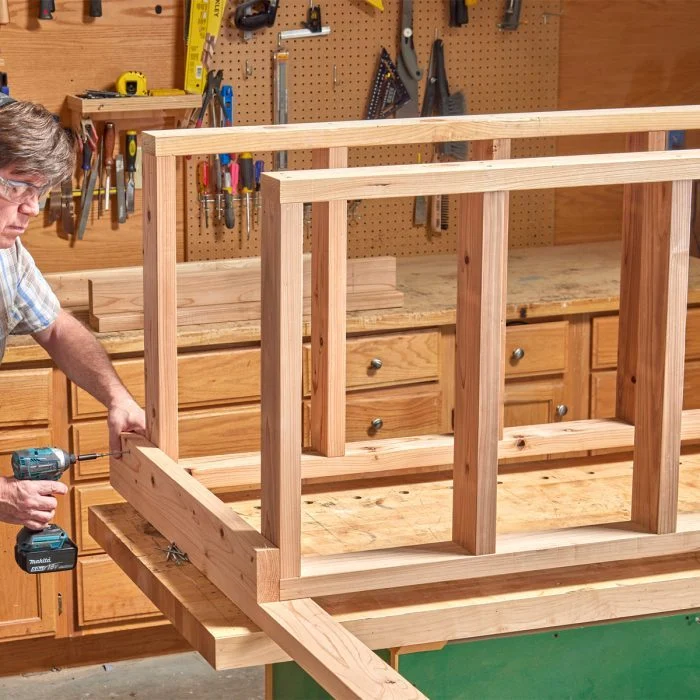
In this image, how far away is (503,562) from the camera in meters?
1.89

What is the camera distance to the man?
224 cm

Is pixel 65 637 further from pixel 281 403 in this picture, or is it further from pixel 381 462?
pixel 281 403

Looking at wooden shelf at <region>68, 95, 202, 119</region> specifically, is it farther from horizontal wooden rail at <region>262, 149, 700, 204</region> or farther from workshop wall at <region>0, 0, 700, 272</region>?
horizontal wooden rail at <region>262, 149, 700, 204</region>

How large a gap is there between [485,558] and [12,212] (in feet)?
3.32

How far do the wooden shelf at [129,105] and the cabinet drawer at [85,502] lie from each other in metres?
0.98

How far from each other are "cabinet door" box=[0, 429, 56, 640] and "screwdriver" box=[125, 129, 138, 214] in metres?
0.95

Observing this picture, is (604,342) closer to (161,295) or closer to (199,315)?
(199,315)

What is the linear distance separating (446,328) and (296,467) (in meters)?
1.95

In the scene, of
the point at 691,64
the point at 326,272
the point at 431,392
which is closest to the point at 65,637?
the point at 431,392

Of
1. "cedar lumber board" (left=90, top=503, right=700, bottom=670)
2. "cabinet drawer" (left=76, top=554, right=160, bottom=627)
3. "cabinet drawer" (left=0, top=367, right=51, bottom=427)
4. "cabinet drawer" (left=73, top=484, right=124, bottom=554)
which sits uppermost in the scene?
"cedar lumber board" (left=90, top=503, right=700, bottom=670)

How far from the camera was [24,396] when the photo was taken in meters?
3.34

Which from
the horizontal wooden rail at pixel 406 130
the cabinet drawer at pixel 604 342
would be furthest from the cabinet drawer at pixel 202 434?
the horizontal wooden rail at pixel 406 130

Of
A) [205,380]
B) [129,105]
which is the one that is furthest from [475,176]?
[129,105]

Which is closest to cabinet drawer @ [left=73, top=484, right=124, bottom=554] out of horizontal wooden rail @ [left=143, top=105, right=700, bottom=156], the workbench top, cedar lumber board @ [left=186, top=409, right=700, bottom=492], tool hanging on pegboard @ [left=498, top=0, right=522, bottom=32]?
the workbench top
